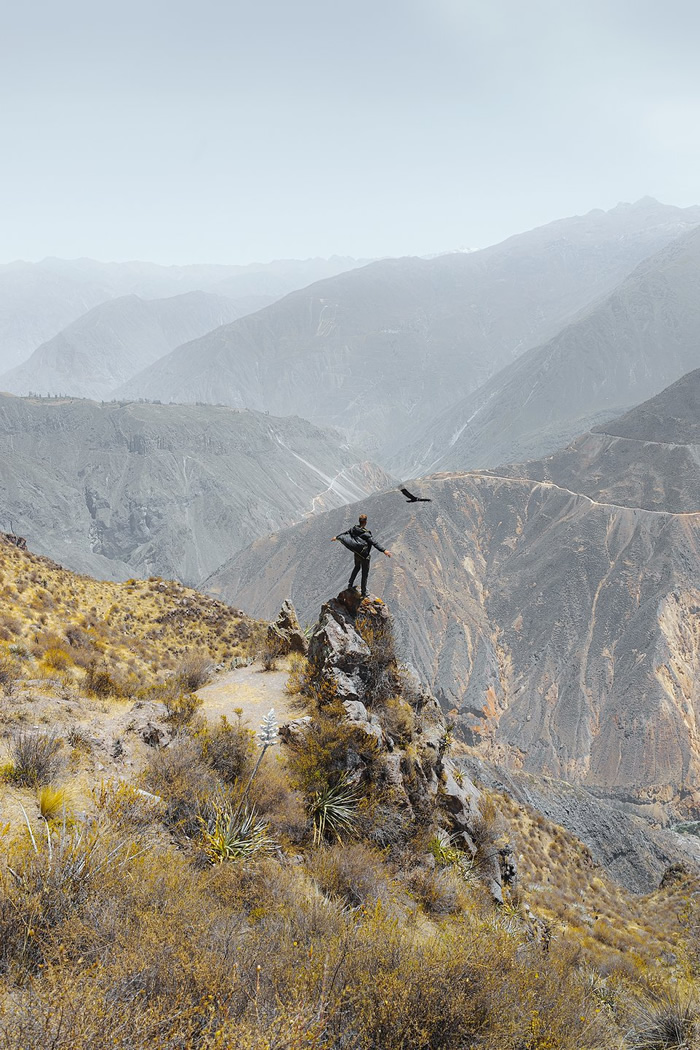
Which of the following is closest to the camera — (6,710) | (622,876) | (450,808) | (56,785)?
(56,785)

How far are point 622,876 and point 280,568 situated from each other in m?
58.2

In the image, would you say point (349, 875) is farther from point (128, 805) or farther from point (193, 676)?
point (193, 676)

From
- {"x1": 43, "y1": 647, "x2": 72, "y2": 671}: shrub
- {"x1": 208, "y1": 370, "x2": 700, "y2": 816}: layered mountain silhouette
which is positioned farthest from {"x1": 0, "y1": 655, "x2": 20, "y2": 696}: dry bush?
{"x1": 208, "y1": 370, "x2": 700, "y2": 816}: layered mountain silhouette

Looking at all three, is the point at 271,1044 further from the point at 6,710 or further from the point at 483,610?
the point at 483,610

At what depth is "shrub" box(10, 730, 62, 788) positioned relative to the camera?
668 cm

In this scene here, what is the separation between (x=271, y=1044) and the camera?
3.50 m

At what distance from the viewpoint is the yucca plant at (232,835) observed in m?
6.63

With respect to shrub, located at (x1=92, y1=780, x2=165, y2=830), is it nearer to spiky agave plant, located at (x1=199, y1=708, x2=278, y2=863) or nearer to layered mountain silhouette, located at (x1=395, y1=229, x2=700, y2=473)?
spiky agave plant, located at (x1=199, y1=708, x2=278, y2=863)

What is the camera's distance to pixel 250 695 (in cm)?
1231

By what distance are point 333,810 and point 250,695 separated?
14.3 feet

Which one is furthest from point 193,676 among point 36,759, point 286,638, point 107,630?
point 36,759

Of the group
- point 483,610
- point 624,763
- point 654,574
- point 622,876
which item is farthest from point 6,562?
point 654,574

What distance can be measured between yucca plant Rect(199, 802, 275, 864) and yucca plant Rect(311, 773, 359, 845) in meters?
1.11

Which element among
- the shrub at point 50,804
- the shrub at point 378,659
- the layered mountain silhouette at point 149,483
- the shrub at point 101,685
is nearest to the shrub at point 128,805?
the shrub at point 50,804
